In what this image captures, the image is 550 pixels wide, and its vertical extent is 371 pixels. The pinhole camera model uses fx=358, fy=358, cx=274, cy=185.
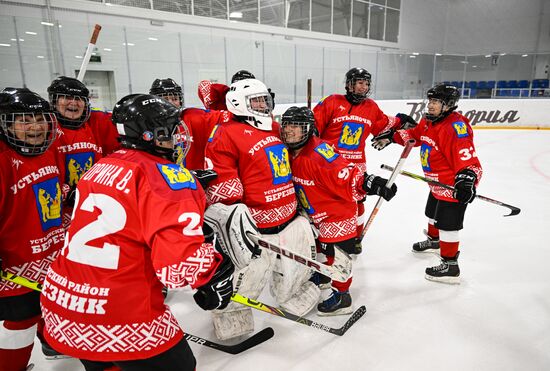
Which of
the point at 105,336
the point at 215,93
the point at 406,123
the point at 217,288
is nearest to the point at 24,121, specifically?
the point at 105,336

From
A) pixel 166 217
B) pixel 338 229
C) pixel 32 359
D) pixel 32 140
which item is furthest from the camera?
pixel 338 229

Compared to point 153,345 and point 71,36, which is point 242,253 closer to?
point 153,345

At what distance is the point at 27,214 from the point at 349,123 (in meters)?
2.43

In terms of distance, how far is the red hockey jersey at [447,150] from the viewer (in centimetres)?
254

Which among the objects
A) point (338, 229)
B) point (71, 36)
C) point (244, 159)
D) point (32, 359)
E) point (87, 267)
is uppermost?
point (71, 36)

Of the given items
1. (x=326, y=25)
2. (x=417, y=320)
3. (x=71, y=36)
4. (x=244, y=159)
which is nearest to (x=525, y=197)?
(x=417, y=320)

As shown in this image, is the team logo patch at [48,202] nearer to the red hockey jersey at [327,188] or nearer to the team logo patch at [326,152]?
the red hockey jersey at [327,188]

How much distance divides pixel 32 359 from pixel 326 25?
1346cm

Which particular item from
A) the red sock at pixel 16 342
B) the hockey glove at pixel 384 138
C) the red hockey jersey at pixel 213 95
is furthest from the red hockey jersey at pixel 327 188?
the red sock at pixel 16 342

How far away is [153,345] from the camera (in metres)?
1.13

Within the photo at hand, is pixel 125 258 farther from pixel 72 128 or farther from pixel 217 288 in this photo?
pixel 72 128

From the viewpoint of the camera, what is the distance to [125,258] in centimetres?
108

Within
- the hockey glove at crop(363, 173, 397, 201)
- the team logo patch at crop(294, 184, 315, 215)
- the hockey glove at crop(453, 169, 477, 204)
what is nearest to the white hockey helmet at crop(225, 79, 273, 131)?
the team logo patch at crop(294, 184, 315, 215)

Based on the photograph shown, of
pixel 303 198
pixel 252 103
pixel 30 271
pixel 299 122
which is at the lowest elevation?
pixel 30 271
